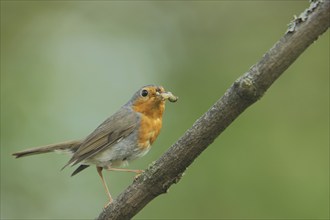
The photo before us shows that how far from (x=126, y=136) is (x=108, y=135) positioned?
0.22 meters

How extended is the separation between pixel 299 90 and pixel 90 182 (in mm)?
3117

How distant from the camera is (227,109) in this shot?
10.4 ft

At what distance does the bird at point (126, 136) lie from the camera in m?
5.79

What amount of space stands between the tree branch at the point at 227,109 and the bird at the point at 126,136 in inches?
70.7

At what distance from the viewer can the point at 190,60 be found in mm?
7781

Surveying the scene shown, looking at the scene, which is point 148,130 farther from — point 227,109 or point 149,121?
point 227,109

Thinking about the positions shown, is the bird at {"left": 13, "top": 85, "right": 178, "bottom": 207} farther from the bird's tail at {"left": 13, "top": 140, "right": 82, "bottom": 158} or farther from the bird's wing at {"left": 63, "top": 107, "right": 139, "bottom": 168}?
the bird's tail at {"left": 13, "top": 140, "right": 82, "bottom": 158}

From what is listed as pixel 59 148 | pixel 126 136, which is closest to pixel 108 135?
pixel 126 136

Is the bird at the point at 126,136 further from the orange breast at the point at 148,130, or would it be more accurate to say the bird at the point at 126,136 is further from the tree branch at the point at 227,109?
the tree branch at the point at 227,109

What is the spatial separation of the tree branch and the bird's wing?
183 cm

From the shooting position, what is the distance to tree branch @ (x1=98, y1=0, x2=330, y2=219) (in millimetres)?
2879

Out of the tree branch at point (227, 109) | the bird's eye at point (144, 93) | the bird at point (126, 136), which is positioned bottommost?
the tree branch at point (227, 109)

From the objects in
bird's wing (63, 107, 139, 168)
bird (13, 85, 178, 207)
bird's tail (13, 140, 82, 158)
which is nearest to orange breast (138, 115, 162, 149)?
bird (13, 85, 178, 207)

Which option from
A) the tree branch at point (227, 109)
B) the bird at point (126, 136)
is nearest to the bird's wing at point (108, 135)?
the bird at point (126, 136)
